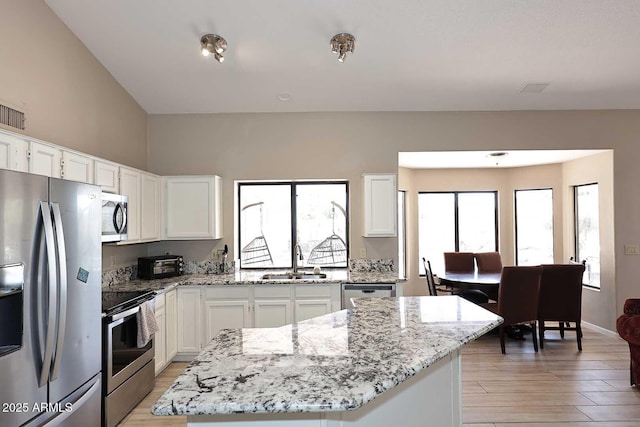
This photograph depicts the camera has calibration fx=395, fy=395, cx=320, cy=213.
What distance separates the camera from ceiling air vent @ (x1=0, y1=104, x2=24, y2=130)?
2.73 m

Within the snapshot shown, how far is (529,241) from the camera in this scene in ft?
21.6

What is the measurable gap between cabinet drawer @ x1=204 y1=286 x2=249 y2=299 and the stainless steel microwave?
105 centimetres

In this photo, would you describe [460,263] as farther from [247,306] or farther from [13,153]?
[13,153]

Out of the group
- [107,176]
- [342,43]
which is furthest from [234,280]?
[342,43]

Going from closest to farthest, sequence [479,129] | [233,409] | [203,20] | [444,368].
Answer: [233,409], [444,368], [203,20], [479,129]

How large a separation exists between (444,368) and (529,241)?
17.8 feet

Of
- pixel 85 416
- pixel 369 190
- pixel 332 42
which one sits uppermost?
pixel 332 42

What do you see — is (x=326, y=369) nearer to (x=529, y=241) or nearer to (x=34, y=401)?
(x=34, y=401)

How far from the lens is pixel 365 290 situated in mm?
4184

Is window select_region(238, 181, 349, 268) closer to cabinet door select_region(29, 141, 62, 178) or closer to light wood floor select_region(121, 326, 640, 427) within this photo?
light wood floor select_region(121, 326, 640, 427)

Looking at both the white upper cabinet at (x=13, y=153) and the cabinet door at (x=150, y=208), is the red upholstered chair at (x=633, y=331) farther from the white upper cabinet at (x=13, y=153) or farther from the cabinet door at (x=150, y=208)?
the white upper cabinet at (x=13, y=153)

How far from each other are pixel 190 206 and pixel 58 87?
1.71 metres

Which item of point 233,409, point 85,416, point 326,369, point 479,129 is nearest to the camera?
point 233,409

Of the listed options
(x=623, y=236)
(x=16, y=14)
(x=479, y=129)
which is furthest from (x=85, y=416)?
(x=623, y=236)
